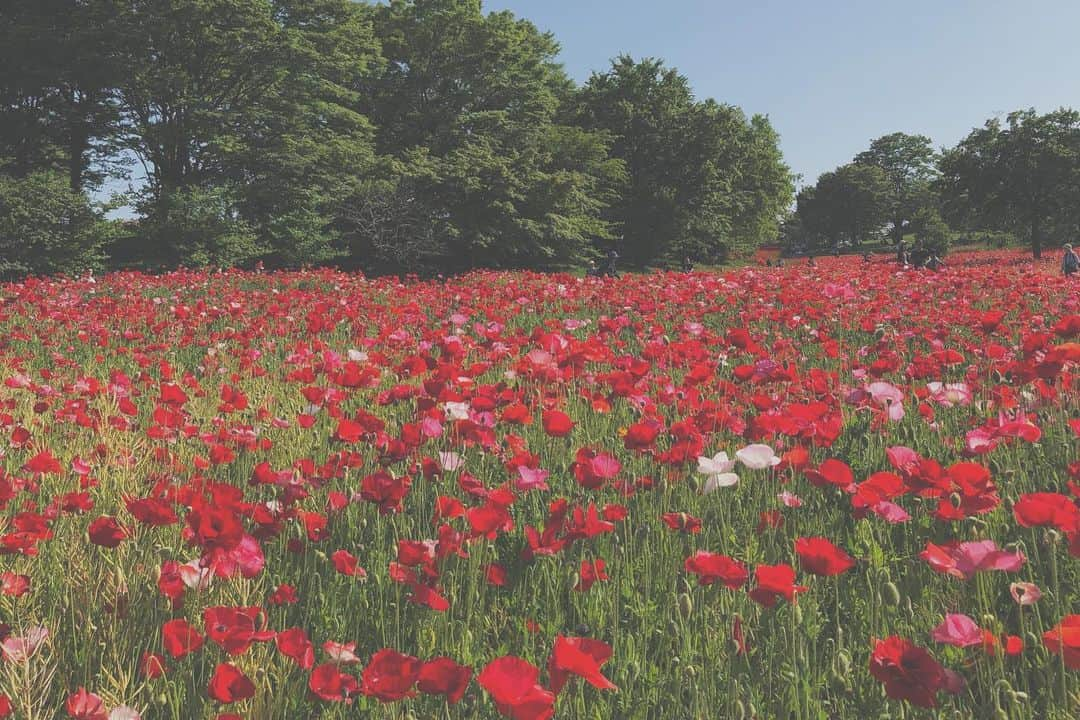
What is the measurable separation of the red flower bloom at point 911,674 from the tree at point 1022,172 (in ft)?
134

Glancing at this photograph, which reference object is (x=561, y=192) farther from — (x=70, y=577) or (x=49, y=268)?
(x=70, y=577)

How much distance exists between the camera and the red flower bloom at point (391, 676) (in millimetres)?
1087

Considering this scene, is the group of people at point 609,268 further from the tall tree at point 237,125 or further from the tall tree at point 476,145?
the tall tree at point 237,125

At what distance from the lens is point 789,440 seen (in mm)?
2885

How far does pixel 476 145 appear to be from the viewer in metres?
26.0

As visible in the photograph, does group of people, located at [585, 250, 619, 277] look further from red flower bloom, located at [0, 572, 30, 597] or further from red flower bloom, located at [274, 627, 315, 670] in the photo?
red flower bloom, located at [274, 627, 315, 670]

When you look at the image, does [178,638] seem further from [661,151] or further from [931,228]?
[931,228]

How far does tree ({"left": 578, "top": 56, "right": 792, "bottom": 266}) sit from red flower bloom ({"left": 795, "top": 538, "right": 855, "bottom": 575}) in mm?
33882

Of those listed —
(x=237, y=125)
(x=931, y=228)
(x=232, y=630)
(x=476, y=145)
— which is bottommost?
(x=232, y=630)

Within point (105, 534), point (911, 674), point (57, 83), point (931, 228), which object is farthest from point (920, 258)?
point (931, 228)

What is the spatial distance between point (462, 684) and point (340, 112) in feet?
83.7

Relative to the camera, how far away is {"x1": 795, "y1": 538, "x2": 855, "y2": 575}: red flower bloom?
137cm

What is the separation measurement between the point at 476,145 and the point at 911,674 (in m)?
26.4

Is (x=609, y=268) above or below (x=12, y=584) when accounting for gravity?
above
